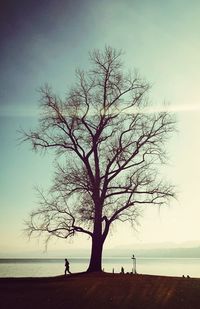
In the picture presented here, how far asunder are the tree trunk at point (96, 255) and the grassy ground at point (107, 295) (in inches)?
318

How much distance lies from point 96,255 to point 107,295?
13.1 meters

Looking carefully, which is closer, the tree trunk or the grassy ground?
the grassy ground

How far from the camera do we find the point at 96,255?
32.8 metres

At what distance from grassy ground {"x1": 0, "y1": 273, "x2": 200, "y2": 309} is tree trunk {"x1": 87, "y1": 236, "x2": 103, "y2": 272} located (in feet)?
26.5

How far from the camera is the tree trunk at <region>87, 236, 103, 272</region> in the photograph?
3256cm

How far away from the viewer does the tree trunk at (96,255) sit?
107 ft

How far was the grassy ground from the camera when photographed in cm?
1761

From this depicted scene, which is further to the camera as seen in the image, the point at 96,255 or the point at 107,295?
the point at 96,255

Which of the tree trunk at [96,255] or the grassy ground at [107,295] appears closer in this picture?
the grassy ground at [107,295]

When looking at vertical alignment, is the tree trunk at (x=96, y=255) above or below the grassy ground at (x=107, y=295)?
above

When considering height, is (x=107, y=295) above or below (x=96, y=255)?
below

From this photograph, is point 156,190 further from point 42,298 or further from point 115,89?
point 42,298

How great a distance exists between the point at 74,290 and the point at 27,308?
4.82 meters

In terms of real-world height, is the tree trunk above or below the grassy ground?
above
